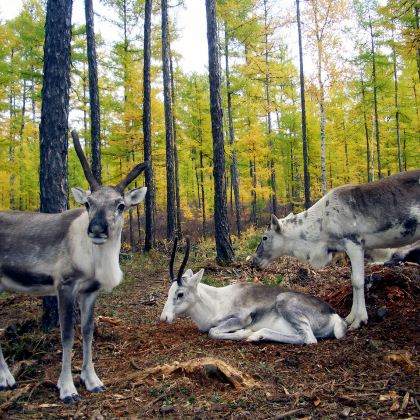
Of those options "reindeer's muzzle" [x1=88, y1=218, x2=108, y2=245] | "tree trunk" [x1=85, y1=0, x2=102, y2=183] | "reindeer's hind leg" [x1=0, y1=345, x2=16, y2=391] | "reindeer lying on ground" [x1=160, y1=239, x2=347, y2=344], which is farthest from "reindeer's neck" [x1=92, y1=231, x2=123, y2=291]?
"tree trunk" [x1=85, y1=0, x2=102, y2=183]

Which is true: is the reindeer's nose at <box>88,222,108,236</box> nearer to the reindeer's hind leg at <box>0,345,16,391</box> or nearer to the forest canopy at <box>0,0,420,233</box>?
the reindeer's hind leg at <box>0,345,16,391</box>

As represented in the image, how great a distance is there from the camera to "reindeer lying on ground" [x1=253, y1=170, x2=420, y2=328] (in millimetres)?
6328

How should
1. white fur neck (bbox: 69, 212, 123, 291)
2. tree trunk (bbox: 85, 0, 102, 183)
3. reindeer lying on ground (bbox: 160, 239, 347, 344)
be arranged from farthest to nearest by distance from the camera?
tree trunk (bbox: 85, 0, 102, 183), reindeer lying on ground (bbox: 160, 239, 347, 344), white fur neck (bbox: 69, 212, 123, 291)

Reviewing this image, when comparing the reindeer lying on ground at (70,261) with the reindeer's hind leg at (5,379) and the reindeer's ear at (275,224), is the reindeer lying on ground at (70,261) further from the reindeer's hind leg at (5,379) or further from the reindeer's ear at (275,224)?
the reindeer's ear at (275,224)

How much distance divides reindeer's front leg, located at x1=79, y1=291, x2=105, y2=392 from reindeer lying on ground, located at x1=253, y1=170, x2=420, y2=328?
3803mm

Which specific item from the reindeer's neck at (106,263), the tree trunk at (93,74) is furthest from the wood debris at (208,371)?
the tree trunk at (93,74)

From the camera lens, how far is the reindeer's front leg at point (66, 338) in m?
4.08

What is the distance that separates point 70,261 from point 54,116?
2928 mm

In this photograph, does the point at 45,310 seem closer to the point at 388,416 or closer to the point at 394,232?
the point at 388,416

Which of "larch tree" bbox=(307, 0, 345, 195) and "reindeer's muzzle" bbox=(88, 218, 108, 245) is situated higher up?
"larch tree" bbox=(307, 0, 345, 195)

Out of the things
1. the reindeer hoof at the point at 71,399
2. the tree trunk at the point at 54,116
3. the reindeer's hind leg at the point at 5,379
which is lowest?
the reindeer hoof at the point at 71,399

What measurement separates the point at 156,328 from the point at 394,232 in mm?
4101

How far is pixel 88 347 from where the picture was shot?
4.50 meters

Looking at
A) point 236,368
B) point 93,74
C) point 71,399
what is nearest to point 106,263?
point 71,399
